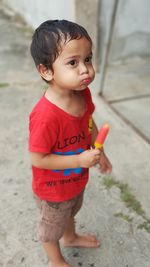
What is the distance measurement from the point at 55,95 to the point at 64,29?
245 millimetres

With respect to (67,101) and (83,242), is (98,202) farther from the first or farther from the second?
(67,101)

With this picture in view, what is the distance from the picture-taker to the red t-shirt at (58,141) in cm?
129

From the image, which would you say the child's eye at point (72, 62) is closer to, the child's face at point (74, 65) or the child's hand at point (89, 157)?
the child's face at point (74, 65)

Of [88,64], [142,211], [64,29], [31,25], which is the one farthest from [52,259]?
[31,25]

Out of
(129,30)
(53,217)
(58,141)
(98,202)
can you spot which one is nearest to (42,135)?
(58,141)

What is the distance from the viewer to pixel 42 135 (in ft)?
4.22

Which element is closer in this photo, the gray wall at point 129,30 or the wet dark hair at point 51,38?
the wet dark hair at point 51,38

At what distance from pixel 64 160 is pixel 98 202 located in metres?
0.89

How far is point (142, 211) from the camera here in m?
2.10

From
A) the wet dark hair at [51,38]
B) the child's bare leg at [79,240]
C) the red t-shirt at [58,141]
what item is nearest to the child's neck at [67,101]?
the red t-shirt at [58,141]

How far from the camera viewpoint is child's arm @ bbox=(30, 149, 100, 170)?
1320mm

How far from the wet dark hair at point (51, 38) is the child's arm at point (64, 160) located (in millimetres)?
326

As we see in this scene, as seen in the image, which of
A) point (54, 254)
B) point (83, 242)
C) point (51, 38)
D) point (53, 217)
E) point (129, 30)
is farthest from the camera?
point (129, 30)

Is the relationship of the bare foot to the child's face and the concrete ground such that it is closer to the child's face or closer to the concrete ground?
the concrete ground
